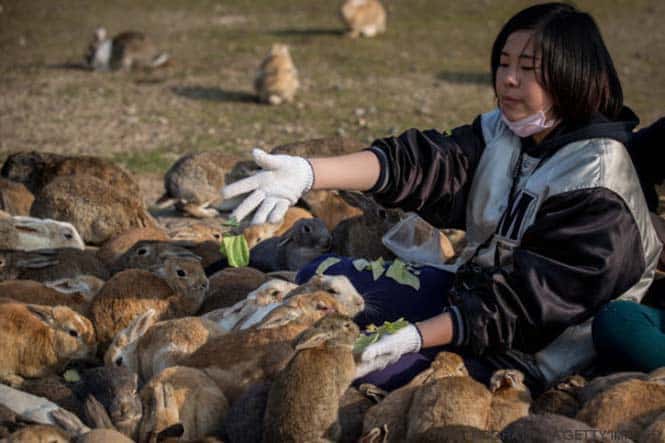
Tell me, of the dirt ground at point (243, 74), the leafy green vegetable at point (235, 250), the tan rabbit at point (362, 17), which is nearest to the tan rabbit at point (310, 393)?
the leafy green vegetable at point (235, 250)

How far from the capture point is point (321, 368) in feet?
10.7

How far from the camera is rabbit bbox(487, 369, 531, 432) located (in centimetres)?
324

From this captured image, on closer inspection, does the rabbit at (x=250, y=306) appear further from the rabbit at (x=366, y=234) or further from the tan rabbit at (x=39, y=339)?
the rabbit at (x=366, y=234)

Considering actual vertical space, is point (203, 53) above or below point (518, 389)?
below

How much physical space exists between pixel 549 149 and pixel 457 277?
666 mm

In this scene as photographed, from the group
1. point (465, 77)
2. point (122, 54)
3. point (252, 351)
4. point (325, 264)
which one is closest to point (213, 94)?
point (122, 54)

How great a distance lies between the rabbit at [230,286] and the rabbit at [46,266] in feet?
2.45

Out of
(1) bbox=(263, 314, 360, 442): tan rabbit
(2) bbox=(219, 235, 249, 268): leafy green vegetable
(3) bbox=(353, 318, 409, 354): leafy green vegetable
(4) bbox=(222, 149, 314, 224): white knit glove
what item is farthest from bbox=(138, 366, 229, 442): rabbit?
(2) bbox=(219, 235, 249, 268): leafy green vegetable

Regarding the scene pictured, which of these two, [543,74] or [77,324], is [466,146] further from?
[77,324]

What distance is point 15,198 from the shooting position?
6.14 m

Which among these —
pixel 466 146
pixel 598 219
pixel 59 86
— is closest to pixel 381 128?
pixel 59 86

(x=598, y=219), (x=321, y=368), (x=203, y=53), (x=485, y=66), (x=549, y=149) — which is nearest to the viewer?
(x=321, y=368)

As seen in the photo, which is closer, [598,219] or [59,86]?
[598,219]

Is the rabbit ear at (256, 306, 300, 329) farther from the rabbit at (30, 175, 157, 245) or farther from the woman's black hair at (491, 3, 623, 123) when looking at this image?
the rabbit at (30, 175, 157, 245)
